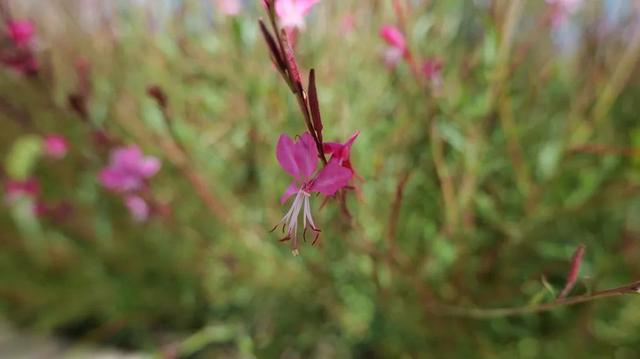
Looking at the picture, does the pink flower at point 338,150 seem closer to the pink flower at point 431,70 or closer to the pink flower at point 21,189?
the pink flower at point 431,70

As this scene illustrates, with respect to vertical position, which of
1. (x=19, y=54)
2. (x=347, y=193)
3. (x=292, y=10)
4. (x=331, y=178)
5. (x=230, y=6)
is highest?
(x=230, y=6)

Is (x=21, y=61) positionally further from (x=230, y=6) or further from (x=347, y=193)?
(x=347, y=193)

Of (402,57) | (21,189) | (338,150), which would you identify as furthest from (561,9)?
(21,189)

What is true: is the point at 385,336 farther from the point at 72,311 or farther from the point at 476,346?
the point at 72,311

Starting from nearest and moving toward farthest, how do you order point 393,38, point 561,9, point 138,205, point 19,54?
point 393,38 → point 19,54 → point 561,9 → point 138,205

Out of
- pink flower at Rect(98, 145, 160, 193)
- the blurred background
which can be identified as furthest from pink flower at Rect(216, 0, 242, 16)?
pink flower at Rect(98, 145, 160, 193)

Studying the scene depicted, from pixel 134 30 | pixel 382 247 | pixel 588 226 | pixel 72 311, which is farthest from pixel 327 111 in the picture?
pixel 72 311
